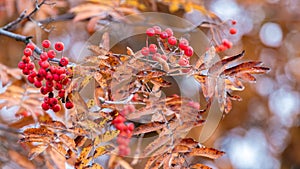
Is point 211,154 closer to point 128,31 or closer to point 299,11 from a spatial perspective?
point 128,31

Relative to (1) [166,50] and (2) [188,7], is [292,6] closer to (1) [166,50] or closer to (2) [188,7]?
(2) [188,7]

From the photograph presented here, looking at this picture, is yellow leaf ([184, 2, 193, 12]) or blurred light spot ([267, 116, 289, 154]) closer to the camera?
yellow leaf ([184, 2, 193, 12])

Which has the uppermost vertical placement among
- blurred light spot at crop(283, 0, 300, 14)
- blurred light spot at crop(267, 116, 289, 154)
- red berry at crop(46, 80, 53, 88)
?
blurred light spot at crop(283, 0, 300, 14)

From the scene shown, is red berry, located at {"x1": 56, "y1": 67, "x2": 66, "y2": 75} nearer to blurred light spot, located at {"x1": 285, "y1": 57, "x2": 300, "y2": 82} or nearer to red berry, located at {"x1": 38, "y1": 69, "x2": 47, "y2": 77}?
red berry, located at {"x1": 38, "y1": 69, "x2": 47, "y2": 77}

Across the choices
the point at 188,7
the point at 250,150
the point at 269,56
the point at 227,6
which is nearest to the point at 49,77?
the point at 188,7

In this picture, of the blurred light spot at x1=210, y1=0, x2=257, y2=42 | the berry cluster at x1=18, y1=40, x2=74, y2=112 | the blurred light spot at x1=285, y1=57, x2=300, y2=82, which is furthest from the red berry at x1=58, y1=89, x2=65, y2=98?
the blurred light spot at x1=285, y1=57, x2=300, y2=82

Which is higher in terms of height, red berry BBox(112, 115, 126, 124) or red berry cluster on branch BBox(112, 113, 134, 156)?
red berry BBox(112, 115, 126, 124)

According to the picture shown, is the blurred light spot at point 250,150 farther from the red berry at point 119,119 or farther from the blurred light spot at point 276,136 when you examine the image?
the red berry at point 119,119
